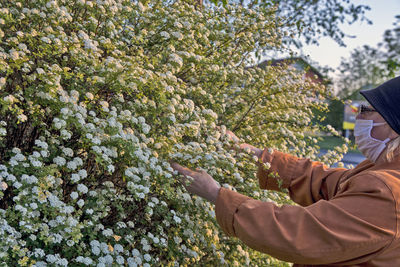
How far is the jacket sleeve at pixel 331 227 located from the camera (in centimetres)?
179

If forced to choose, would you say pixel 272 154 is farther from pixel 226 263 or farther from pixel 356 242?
pixel 356 242

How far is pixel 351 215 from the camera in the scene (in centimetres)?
181

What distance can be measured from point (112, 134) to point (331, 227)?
126 cm

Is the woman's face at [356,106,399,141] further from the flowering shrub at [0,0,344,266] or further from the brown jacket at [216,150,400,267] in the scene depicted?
the flowering shrub at [0,0,344,266]

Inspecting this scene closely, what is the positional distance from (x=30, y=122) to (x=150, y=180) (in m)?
0.93

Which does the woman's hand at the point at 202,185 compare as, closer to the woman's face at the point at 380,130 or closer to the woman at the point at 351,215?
the woman at the point at 351,215

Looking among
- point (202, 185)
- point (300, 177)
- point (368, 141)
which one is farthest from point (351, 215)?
point (300, 177)

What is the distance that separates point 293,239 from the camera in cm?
186

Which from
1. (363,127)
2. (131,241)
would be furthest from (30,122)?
(363,127)

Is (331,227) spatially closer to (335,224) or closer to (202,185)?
(335,224)

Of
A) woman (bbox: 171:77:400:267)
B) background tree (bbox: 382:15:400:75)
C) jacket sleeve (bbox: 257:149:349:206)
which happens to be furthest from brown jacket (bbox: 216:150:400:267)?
background tree (bbox: 382:15:400:75)

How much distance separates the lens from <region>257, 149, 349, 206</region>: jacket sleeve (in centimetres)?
256

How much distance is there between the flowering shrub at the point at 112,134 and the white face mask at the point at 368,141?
2.59 feet

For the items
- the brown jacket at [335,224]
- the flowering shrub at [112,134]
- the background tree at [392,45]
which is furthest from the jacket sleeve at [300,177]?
the background tree at [392,45]
